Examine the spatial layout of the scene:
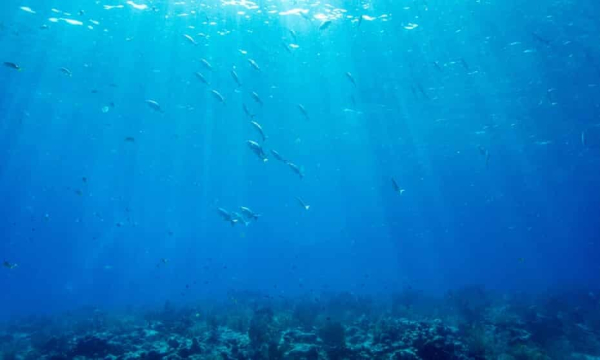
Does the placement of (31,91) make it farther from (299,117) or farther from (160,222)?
(160,222)

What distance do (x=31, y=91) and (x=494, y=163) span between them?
48601 millimetres

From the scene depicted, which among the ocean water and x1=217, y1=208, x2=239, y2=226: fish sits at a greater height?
the ocean water

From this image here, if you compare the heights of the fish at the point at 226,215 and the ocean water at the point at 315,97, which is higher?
the ocean water at the point at 315,97

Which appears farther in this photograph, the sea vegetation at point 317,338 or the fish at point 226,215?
the fish at point 226,215

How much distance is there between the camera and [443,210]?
8575 centimetres

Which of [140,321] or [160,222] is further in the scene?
[160,222]

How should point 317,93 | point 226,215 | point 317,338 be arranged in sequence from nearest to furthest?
point 317,338
point 226,215
point 317,93

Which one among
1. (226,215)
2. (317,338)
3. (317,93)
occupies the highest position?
(317,93)

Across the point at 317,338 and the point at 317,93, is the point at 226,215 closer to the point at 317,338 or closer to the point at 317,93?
the point at 317,338

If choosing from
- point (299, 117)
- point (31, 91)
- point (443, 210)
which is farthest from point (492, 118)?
point (443, 210)

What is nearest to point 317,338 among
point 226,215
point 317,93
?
point 226,215

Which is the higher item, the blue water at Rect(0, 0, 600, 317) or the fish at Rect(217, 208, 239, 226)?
the blue water at Rect(0, 0, 600, 317)

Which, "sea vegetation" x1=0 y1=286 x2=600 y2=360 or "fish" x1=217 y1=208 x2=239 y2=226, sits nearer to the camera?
"sea vegetation" x1=0 y1=286 x2=600 y2=360

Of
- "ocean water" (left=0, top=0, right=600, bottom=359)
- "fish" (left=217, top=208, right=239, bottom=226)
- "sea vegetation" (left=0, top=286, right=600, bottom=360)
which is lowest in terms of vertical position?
"sea vegetation" (left=0, top=286, right=600, bottom=360)
